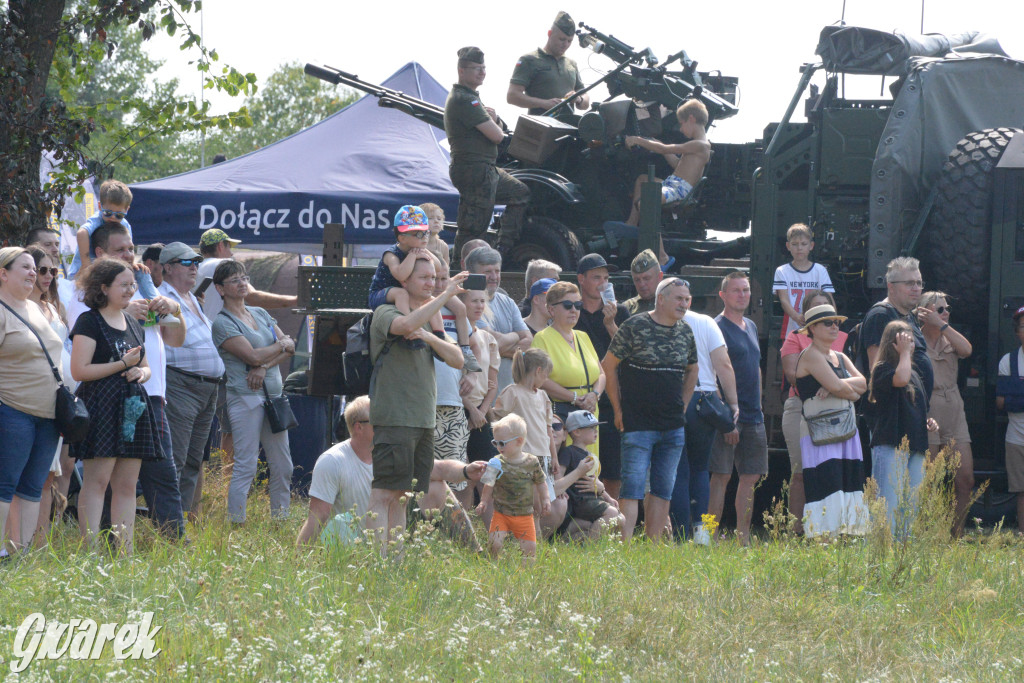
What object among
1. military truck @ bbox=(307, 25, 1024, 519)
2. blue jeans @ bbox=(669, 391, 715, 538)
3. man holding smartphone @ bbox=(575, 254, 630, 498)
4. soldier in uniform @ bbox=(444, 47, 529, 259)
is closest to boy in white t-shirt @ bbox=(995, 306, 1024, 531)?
military truck @ bbox=(307, 25, 1024, 519)

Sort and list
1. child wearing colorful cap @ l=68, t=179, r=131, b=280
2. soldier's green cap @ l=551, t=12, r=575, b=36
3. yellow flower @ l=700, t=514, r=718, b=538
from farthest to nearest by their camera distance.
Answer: soldier's green cap @ l=551, t=12, r=575, b=36, yellow flower @ l=700, t=514, r=718, b=538, child wearing colorful cap @ l=68, t=179, r=131, b=280

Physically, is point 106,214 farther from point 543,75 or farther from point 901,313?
point 901,313

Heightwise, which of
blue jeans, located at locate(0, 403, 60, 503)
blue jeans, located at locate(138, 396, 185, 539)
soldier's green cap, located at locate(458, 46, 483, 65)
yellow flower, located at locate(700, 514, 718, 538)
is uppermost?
soldier's green cap, located at locate(458, 46, 483, 65)

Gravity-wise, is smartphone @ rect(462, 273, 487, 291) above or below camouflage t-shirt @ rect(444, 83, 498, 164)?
below

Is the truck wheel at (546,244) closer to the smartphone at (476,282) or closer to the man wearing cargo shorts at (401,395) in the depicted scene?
the smartphone at (476,282)

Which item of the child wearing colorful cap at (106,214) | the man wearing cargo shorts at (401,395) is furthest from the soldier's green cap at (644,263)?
the child wearing colorful cap at (106,214)

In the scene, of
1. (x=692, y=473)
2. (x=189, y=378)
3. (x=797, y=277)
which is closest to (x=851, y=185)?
(x=797, y=277)

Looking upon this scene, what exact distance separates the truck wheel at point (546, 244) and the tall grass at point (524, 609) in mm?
3813

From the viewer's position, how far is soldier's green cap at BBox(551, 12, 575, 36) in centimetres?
1063

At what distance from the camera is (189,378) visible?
698 centimetres

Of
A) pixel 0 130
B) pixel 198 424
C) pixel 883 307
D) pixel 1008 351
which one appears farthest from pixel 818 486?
pixel 0 130

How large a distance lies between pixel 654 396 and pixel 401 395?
2.06 metres

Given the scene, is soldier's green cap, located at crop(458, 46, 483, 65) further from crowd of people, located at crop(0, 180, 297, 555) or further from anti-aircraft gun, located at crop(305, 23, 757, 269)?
crowd of people, located at crop(0, 180, 297, 555)

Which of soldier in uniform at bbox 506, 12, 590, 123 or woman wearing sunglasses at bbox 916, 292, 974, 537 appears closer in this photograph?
woman wearing sunglasses at bbox 916, 292, 974, 537
